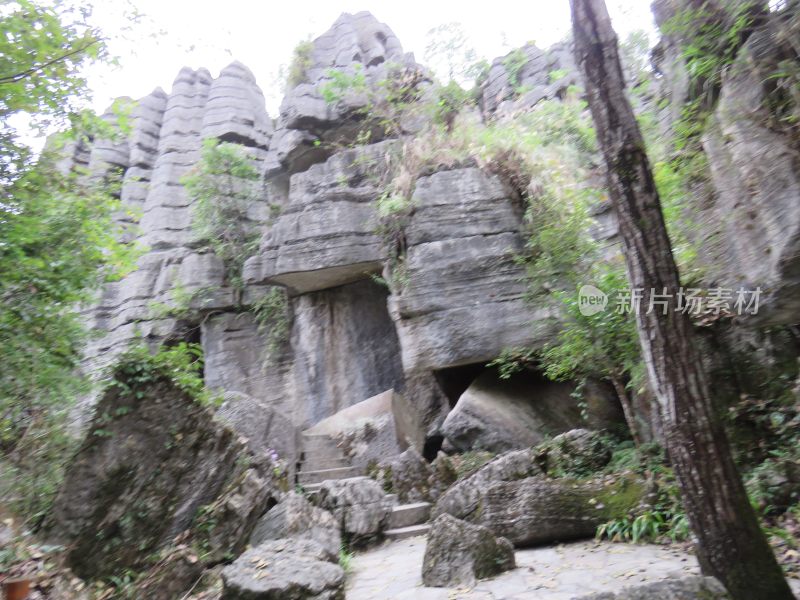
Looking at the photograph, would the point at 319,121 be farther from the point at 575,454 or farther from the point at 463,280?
the point at 575,454

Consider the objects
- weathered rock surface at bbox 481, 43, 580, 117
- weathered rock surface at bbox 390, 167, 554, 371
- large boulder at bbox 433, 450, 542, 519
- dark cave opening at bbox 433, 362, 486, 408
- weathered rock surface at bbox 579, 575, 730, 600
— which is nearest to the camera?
weathered rock surface at bbox 579, 575, 730, 600

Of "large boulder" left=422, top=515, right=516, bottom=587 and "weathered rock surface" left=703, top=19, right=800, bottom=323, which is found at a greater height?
"weathered rock surface" left=703, top=19, right=800, bottom=323

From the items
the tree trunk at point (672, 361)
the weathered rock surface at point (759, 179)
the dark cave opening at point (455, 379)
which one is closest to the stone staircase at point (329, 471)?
the dark cave opening at point (455, 379)

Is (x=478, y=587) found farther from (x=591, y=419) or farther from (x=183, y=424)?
(x=591, y=419)

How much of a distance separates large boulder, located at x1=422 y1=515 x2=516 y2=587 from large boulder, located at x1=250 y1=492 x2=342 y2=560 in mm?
1315

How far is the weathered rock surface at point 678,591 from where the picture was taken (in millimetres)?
2562

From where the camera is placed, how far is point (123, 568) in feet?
16.3

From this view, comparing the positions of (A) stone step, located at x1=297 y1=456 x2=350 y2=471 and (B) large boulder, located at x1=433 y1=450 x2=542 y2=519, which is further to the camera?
(A) stone step, located at x1=297 y1=456 x2=350 y2=471

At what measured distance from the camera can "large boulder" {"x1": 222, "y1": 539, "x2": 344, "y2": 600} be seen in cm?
389

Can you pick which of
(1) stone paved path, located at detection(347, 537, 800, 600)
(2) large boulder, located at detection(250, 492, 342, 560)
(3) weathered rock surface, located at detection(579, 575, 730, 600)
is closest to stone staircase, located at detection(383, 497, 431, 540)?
(2) large boulder, located at detection(250, 492, 342, 560)

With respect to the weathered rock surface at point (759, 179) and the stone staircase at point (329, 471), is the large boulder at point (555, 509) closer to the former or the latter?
the stone staircase at point (329, 471)

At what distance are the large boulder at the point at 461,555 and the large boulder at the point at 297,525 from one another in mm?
1315

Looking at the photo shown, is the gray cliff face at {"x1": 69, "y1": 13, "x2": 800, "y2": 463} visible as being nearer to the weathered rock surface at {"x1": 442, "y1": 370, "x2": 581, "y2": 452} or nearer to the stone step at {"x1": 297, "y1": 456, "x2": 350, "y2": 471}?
the weathered rock surface at {"x1": 442, "y1": 370, "x2": 581, "y2": 452}

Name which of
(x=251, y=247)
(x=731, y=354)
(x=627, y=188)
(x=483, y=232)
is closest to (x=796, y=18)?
(x=627, y=188)
